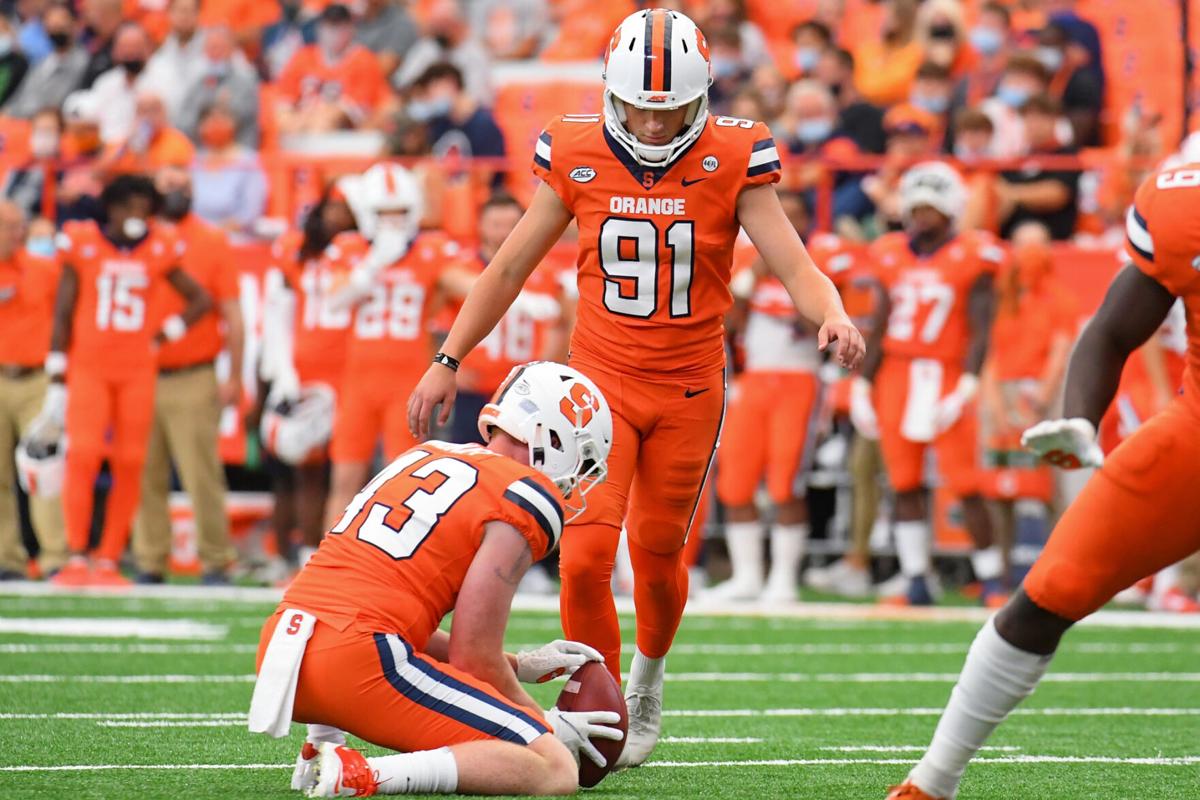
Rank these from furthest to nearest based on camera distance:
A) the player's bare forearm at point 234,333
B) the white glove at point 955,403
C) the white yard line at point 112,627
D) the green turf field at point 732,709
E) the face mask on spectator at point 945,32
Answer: the face mask on spectator at point 945,32 < the player's bare forearm at point 234,333 < the white glove at point 955,403 < the white yard line at point 112,627 < the green turf field at point 732,709

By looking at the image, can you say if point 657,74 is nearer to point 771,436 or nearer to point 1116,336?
point 1116,336

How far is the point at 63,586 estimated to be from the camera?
10.7m

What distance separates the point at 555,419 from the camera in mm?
4777

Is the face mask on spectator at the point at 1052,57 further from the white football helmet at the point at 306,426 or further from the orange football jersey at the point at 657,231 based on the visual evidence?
the orange football jersey at the point at 657,231

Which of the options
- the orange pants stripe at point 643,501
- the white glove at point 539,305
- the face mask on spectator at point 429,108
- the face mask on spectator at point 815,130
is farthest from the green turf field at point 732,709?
the face mask on spectator at point 429,108

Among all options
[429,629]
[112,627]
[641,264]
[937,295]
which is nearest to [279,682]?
[429,629]

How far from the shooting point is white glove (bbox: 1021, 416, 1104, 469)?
13.0 ft

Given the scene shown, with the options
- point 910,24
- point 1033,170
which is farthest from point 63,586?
point 910,24

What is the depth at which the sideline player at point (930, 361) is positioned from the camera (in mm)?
10594

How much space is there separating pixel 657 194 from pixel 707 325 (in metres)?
0.39

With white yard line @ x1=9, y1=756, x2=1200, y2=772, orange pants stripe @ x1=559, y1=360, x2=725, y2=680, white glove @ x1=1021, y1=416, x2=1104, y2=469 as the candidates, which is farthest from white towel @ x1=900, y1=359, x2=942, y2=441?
white glove @ x1=1021, y1=416, x2=1104, y2=469

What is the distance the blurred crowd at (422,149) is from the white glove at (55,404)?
1.76ft

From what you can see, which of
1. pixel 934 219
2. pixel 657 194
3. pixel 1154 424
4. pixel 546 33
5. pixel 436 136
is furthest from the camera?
pixel 546 33

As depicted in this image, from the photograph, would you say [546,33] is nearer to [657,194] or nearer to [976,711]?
[657,194]
